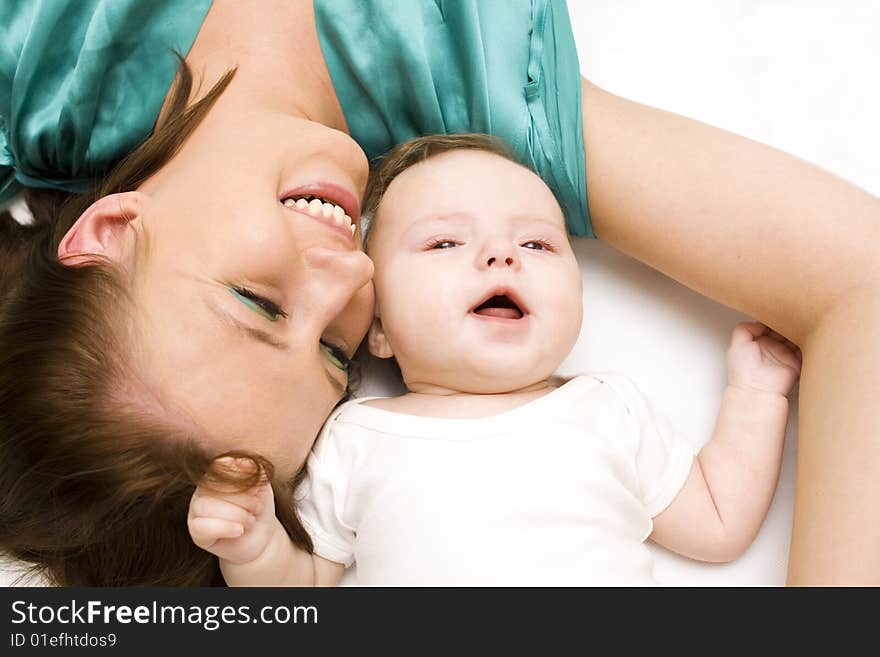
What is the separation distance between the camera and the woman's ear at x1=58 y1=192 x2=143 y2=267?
1003mm

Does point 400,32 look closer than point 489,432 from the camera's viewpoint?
No

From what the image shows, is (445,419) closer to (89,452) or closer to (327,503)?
(327,503)

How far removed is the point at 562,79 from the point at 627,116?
92 millimetres

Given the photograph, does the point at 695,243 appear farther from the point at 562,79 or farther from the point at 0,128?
the point at 0,128

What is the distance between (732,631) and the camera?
0.95 m

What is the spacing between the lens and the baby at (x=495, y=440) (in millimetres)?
995

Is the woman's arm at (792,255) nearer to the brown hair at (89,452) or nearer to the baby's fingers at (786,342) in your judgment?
the baby's fingers at (786,342)

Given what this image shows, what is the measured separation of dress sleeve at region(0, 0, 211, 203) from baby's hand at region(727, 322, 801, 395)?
762mm

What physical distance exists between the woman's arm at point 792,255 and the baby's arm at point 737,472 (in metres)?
0.05

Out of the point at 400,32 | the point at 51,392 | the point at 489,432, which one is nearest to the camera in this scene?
the point at 51,392

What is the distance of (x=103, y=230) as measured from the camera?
3.37 ft

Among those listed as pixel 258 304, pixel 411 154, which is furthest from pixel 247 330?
pixel 411 154

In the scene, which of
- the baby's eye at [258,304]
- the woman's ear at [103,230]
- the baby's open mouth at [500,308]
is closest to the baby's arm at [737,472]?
the baby's open mouth at [500,308]

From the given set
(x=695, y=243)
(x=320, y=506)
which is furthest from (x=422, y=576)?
(x=695, y=243)
